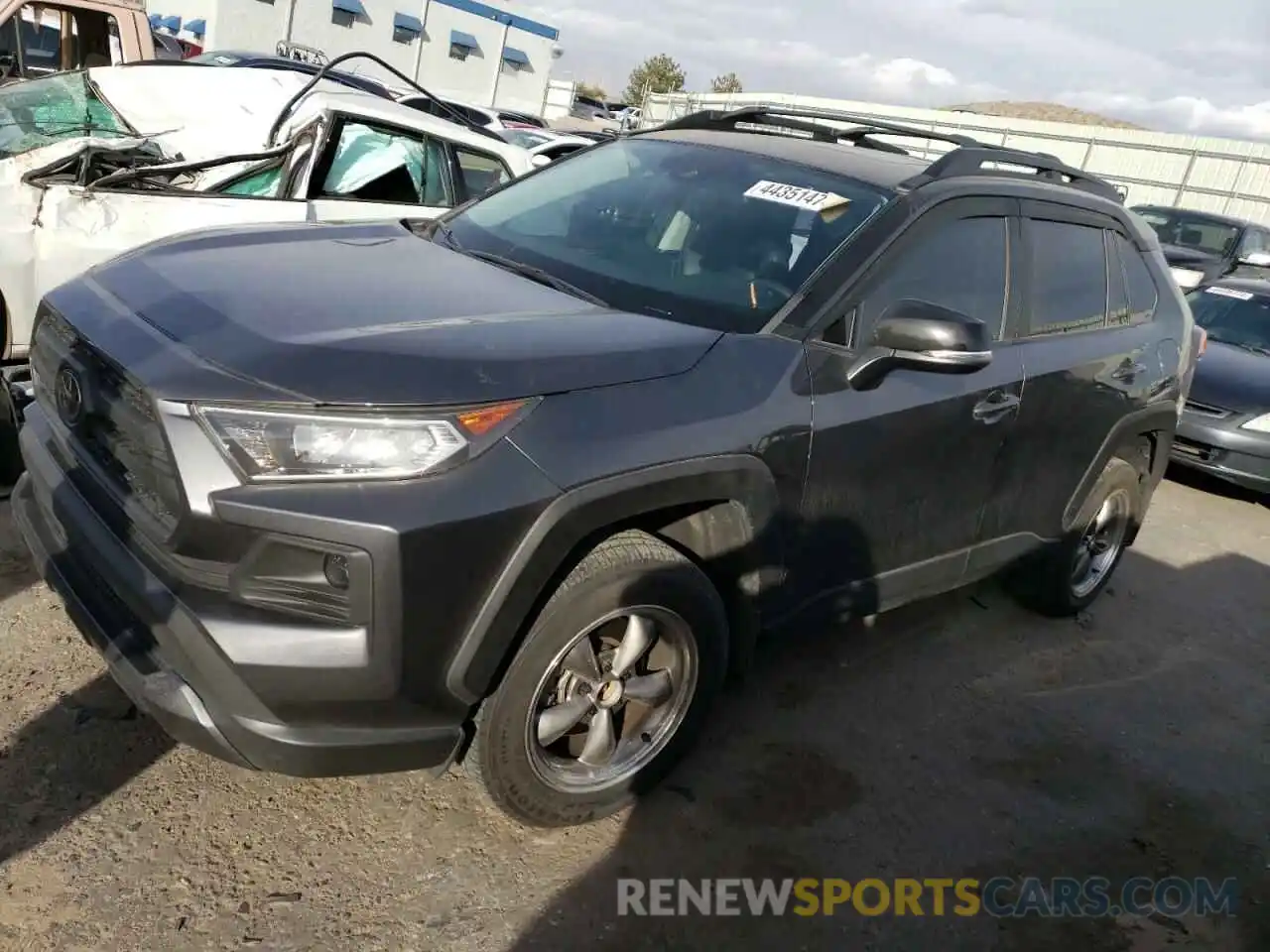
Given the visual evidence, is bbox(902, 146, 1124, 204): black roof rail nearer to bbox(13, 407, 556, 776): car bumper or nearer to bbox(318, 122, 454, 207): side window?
bbox(13, 407, 556, 776): car bumper

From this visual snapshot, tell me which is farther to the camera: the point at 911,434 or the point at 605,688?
the point at 911,434

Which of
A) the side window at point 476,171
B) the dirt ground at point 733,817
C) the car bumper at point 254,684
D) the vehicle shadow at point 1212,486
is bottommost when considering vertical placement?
the dirt ground at point 733,817

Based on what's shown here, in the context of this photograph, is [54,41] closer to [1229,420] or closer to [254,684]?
[254,684]

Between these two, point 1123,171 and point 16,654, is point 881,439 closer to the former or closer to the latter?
point 16,654

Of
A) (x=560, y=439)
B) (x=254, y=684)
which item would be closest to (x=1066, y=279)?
(x=560, y=439)

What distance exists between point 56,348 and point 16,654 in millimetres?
1154

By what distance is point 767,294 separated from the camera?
3.01 meters

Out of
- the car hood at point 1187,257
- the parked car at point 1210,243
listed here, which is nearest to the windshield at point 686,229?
the parked car at point 1210,243

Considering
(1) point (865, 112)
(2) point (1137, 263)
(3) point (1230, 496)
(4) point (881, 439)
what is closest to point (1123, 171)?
(1) point (865, 112)

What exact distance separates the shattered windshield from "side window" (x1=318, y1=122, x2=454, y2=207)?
1241 millimetres

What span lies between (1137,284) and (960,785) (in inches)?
91.8

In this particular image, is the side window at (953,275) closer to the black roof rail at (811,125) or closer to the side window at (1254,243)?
the black roof rail at (811,125)

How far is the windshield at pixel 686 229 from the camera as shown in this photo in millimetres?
3027

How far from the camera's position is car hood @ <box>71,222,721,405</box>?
7.25 feet
